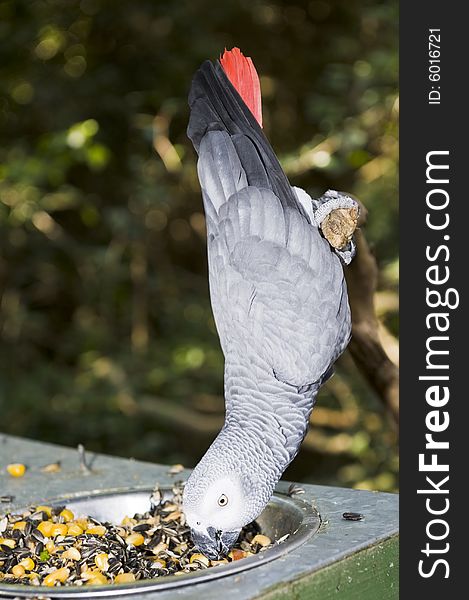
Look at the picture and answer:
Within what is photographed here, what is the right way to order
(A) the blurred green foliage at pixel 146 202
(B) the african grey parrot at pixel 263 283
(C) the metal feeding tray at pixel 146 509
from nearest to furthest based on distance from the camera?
(C) the metal feeding tray at pixel 146 509, (B) the african grey parrot at pixel 263 283, (A) the blurred green foliage at pixel 146 202

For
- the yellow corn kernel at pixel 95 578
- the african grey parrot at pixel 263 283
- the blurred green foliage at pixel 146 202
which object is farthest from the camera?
the blurred green foliage at pixel 146 202

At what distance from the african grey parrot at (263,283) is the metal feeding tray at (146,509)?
0.34 feet

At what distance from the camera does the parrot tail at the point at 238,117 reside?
4.22 ft

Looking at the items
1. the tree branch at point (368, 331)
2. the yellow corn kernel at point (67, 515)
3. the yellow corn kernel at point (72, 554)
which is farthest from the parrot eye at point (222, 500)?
the tree branch at point (368, 331)

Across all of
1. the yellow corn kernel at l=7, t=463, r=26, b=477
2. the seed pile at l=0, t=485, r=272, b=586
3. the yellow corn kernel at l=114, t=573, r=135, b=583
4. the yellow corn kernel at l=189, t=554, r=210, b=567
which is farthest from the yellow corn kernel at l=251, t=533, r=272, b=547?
the yellow corn kernel at l=7, t=463, r=26, b=477

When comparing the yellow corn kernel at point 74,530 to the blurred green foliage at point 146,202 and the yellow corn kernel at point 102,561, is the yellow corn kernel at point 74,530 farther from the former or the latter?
the blurred green foliage at point 146,202

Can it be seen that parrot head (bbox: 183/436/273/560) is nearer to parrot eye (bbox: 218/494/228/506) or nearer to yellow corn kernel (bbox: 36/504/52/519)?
parrot eye (bbox: 218/494/228/506)

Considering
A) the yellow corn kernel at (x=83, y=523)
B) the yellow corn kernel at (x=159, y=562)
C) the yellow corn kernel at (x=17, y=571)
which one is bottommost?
the yellow corn kernel at (x=17, y=571)

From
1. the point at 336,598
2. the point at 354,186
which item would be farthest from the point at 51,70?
the point at 336,598

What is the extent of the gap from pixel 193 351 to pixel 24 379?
0.73 meters

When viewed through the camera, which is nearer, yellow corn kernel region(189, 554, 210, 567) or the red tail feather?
yellow corn kernel region(189, 554, 210, 567)

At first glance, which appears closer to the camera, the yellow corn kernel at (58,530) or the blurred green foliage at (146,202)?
the yellow corn kernel at (58,530)

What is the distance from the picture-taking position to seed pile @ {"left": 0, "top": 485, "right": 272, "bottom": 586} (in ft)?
3.90

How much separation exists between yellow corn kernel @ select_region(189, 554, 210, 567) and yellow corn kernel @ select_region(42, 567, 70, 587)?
184mm
